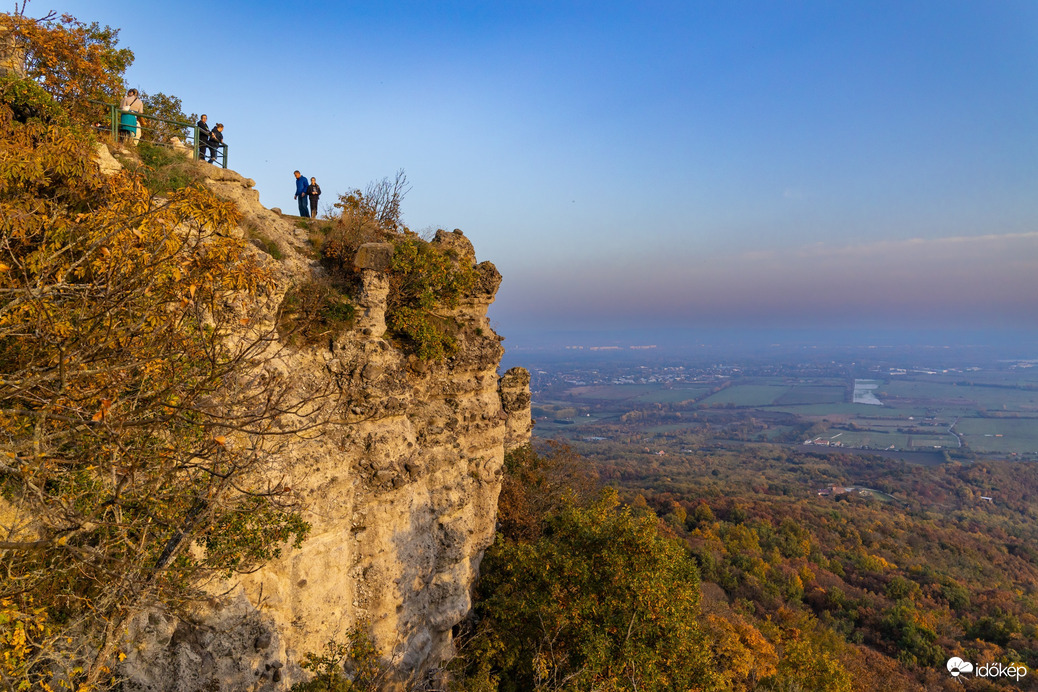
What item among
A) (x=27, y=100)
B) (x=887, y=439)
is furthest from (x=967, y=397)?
(x=27, y=100)

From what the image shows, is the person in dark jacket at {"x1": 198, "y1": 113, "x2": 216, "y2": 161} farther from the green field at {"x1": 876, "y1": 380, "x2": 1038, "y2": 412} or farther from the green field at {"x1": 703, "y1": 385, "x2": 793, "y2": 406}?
the green field at {"x1": 876, "y1": 380, "x2": 1038, "y2": 412}

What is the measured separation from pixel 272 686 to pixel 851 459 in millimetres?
116833

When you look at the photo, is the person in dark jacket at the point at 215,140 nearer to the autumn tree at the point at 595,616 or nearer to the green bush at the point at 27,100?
the green bush at the point at 27,100

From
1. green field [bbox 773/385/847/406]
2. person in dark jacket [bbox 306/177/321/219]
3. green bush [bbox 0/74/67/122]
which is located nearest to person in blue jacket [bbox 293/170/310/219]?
person in dark jacket [bbox 306/177/321/219]

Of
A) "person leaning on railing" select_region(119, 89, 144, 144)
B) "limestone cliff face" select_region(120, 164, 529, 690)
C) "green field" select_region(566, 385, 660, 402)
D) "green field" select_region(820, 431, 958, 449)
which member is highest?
"person leaning on railing" select_region(119, 89, 144, 144)

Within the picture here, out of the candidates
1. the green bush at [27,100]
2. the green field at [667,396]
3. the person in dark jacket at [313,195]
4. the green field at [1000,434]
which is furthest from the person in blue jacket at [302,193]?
the green field at [667,396]

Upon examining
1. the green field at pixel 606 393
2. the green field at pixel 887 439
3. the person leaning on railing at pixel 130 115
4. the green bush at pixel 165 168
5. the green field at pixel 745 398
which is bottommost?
the green field at pixel 887 439

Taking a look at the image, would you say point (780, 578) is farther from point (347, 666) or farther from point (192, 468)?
point (192, 468)

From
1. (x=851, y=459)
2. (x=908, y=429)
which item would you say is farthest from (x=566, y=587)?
(x=908, y=429)

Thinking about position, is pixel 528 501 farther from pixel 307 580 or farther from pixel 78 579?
pixel 78 579

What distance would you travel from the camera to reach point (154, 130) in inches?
525

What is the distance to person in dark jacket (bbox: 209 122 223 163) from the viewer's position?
13.5m
